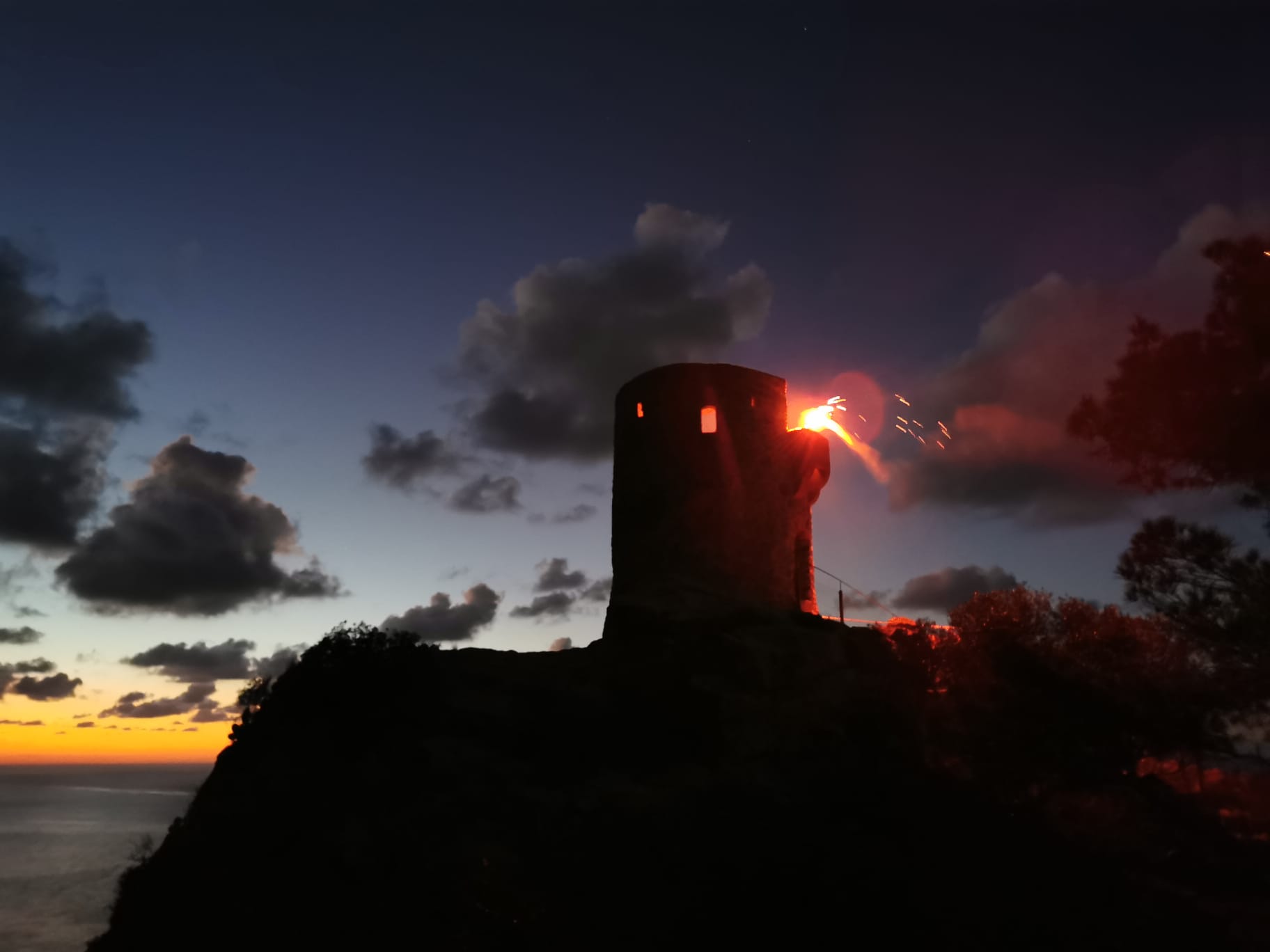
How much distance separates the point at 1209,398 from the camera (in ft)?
47.9

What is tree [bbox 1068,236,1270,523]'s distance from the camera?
13.9m

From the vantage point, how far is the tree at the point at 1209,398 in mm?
13938

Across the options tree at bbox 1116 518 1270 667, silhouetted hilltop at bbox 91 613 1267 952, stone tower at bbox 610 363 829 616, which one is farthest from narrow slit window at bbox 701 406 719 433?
tree at bbox 1116 518 1270 667

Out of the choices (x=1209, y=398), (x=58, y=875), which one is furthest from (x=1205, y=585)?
(x=58, y=875)

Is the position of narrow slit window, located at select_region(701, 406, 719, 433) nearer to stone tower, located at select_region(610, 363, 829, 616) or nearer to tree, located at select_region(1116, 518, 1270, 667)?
stone tower, located at select_region(610, 363, 829, 616)

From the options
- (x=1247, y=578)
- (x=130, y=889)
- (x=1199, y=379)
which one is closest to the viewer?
(x=1247, y=578)

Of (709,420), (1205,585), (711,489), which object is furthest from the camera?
(709,420)

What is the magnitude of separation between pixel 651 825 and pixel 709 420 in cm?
1277

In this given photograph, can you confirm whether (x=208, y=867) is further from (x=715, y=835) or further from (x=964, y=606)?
(x=964, y=606)

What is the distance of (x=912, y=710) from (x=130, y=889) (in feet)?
54.3

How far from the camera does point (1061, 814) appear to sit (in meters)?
16.8

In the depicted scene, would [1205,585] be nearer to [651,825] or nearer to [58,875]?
[651,825]

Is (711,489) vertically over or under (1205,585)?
over

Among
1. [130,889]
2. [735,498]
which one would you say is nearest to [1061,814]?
[735,498]
